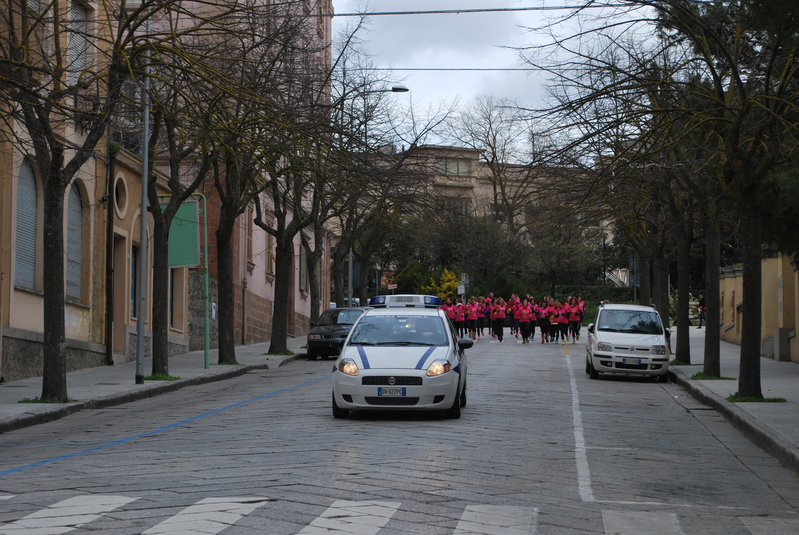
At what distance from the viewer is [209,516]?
23.8 feet

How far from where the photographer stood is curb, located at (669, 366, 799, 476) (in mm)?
10723

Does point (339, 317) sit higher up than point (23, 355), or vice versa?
point (339, 317)

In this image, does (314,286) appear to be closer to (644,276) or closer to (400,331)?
(644,276)

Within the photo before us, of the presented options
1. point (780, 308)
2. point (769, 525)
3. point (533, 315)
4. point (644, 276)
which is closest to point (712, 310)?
point (780, 308)

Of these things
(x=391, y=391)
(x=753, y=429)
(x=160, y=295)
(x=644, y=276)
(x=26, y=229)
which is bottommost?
(x=753, y=429)

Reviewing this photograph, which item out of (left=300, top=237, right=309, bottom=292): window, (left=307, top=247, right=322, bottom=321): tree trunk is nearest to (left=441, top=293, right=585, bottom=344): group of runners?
(left=307, top=247, right=322, bottom=321): tree trunk

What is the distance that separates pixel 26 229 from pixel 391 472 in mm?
15502

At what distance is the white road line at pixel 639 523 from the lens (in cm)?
712

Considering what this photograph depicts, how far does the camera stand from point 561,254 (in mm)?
65312

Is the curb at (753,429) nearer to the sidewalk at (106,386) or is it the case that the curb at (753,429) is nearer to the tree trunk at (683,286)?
the tree trunk at (683,286)

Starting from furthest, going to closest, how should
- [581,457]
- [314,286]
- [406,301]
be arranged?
[314,286]
[406,301]
[581,457]

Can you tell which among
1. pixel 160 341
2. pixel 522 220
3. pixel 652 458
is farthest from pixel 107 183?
pixel 522 220

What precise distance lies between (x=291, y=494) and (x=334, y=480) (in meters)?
0.71

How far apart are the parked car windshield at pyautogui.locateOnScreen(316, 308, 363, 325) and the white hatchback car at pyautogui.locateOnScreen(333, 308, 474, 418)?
16.3 meters
